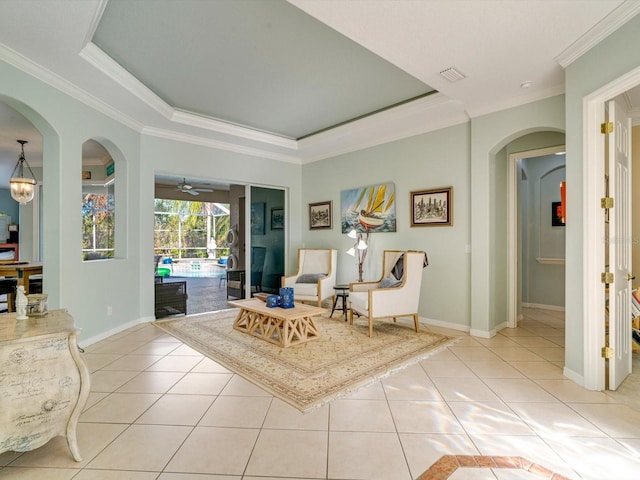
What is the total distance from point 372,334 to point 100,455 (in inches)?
114

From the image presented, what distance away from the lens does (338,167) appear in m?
5.95

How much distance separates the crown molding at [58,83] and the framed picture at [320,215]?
322 cm

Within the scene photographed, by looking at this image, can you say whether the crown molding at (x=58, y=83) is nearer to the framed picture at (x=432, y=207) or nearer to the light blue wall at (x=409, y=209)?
the light blue wall at (x=409, y=209)

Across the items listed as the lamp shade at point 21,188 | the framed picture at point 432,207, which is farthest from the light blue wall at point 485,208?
the lamp shade at point 21,188

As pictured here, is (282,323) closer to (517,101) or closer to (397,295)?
(397,295)

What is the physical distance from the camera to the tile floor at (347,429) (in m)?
1.73

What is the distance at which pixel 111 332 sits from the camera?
4113 mm

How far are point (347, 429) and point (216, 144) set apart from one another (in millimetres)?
4751

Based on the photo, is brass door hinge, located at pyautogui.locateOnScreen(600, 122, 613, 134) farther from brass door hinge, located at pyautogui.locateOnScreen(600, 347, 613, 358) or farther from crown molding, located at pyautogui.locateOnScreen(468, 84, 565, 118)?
brass door hinge, located at pyautogui.locateOnScreen(600, 347, 613, 358)

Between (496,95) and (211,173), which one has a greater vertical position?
(496,95)

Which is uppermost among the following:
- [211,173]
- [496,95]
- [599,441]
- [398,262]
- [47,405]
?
[496,95]

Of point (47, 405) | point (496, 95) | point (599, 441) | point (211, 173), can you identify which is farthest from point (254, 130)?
point (599, 441)

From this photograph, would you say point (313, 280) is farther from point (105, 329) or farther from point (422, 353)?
point (105, 329)

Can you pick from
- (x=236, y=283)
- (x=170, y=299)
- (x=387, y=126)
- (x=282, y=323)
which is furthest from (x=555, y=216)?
(x=170, y=299)
